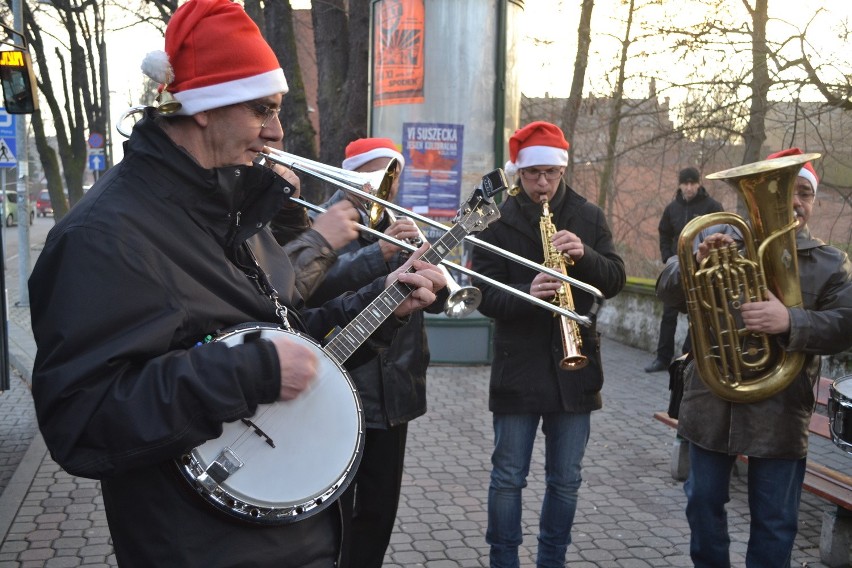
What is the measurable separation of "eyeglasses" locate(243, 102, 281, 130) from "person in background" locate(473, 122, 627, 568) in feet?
6.36

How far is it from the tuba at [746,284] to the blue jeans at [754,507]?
1.00ft

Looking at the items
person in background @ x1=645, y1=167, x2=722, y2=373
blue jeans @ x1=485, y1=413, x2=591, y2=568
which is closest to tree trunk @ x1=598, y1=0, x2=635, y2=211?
person in background @ x1=645, y1=167, x2=722, y2=373

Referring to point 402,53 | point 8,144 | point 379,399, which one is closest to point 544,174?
point 379,399

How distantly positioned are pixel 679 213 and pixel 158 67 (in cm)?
858

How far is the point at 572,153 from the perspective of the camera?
16.5m

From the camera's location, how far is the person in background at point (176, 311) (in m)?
1.89

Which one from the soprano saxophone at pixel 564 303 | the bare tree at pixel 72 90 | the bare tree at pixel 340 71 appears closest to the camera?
the soprano saxophone at pixel 564 303

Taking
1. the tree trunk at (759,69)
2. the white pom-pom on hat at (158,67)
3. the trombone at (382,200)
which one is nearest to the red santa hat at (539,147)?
the trombone at (382,200)

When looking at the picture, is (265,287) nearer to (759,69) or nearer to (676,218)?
(676,218)

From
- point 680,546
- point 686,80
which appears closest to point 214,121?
point 680,546

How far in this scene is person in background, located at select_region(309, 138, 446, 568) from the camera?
3805mm

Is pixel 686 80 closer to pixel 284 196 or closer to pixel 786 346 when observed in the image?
pixel 786 346

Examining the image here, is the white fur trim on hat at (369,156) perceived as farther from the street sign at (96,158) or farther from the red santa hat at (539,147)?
the street sign at (96,158)

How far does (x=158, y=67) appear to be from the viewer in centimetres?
214
